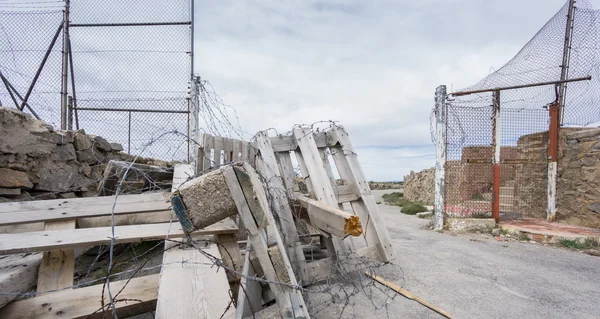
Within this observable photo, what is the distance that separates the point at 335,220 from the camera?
2.00 metres

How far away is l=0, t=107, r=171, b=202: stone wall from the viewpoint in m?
3.42

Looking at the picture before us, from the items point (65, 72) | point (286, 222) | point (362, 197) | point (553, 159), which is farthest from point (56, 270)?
point (553, 159)

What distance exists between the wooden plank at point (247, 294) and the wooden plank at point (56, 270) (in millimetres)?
1135

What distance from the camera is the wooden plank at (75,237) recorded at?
5.87 ft

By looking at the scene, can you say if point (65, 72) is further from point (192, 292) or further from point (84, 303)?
point (192, 292)

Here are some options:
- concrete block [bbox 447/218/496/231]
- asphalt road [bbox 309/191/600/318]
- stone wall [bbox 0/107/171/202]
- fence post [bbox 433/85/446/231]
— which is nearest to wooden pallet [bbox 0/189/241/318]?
stone wall [bbox 0/107/171/202]

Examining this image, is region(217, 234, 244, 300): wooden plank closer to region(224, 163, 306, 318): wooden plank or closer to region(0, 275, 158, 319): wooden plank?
region(0, 275, 158, 319): wooden plank

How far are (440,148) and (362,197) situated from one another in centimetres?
376

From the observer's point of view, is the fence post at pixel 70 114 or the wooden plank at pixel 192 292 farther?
the fence post at pixel 70 114

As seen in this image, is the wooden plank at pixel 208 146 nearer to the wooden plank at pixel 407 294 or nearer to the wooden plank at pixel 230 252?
the wooden plank at pixel 230 252

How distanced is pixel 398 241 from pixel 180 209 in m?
4.80

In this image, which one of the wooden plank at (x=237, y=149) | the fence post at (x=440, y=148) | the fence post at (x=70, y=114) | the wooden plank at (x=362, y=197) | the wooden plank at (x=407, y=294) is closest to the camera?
the wooden plank at (x=407, y=294)

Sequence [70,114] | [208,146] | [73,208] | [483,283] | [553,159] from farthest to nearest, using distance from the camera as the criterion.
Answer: [553,159] < [70,114] < [208,146] < [483,283] < [73,208]

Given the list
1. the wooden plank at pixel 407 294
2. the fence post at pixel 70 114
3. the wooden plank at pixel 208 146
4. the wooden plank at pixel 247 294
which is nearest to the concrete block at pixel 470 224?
the wooden plank at pixel 407 294
